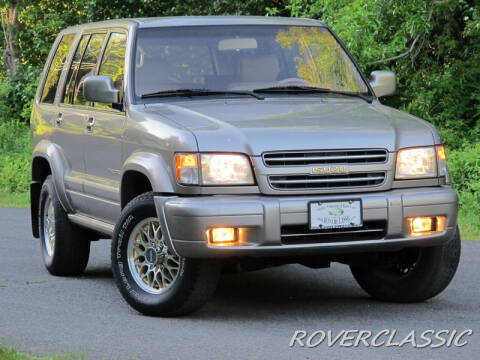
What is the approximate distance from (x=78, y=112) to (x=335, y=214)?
2782 millimetres

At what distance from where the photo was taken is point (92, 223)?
9266 mm

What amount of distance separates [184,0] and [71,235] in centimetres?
1379

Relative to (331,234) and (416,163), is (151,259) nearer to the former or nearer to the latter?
(331,234)

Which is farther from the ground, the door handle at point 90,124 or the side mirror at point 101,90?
the side mirror at point 101,90

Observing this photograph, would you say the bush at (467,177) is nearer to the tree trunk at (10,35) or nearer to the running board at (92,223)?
the running board at (92,223)

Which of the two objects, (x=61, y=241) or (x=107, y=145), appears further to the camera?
(x=61, y=241)

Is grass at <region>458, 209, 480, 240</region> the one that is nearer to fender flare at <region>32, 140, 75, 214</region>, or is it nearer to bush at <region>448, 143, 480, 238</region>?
bush at <region>448, 143, 480, 238</region>

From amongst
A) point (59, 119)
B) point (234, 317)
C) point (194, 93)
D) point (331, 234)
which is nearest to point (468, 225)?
point (59, 119)

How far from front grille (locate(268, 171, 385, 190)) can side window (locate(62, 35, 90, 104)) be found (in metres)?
2.90

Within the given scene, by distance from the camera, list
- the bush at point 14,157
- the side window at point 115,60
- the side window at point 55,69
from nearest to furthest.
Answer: the side window at point 115,60 → the side window at point 55,69 → the bush at point 14,157

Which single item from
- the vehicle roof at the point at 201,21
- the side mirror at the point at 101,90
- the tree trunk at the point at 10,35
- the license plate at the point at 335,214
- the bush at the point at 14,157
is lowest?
the bush at the point at 14,157

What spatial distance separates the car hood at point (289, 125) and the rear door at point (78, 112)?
1135mm

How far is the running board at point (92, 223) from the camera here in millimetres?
8930

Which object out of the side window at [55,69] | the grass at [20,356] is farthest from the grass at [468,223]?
the grass at [20,356]
